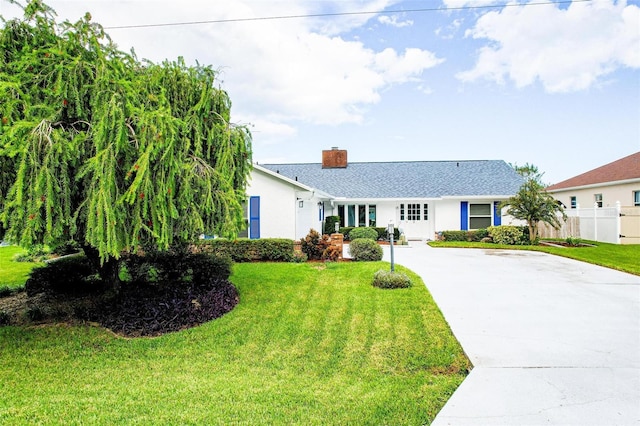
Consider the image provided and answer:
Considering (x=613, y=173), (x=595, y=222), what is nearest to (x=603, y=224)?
(x=595, y=222)

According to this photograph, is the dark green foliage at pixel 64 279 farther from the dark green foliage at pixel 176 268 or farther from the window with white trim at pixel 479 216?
the window with white trim at pixel 479 216

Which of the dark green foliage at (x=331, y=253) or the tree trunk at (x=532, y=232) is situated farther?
the tree trunk at (x=532, y=232)

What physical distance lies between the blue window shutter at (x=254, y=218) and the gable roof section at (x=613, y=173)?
18071 mm

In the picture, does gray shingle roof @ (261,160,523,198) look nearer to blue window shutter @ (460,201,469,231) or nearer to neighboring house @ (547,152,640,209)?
blue window shutter @ (460,201,469,231)

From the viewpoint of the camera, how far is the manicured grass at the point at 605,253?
11.4m

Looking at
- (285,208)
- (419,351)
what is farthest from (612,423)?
(285,208)

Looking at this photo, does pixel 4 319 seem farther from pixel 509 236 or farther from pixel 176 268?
pixel 509 236

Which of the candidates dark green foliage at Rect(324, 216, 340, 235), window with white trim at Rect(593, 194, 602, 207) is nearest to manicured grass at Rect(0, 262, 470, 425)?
dark green foliage at Rect(324, 216, 340, 235)

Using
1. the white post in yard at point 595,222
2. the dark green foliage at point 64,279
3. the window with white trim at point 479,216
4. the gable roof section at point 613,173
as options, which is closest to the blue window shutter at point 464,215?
the window with white trim at point 479,216

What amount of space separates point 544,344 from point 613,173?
2116 centimetres

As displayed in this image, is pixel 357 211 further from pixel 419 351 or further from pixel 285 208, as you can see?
pixel 419 351

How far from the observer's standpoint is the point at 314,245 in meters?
13.1

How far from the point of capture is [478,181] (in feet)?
72.9

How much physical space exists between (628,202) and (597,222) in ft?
5.33
